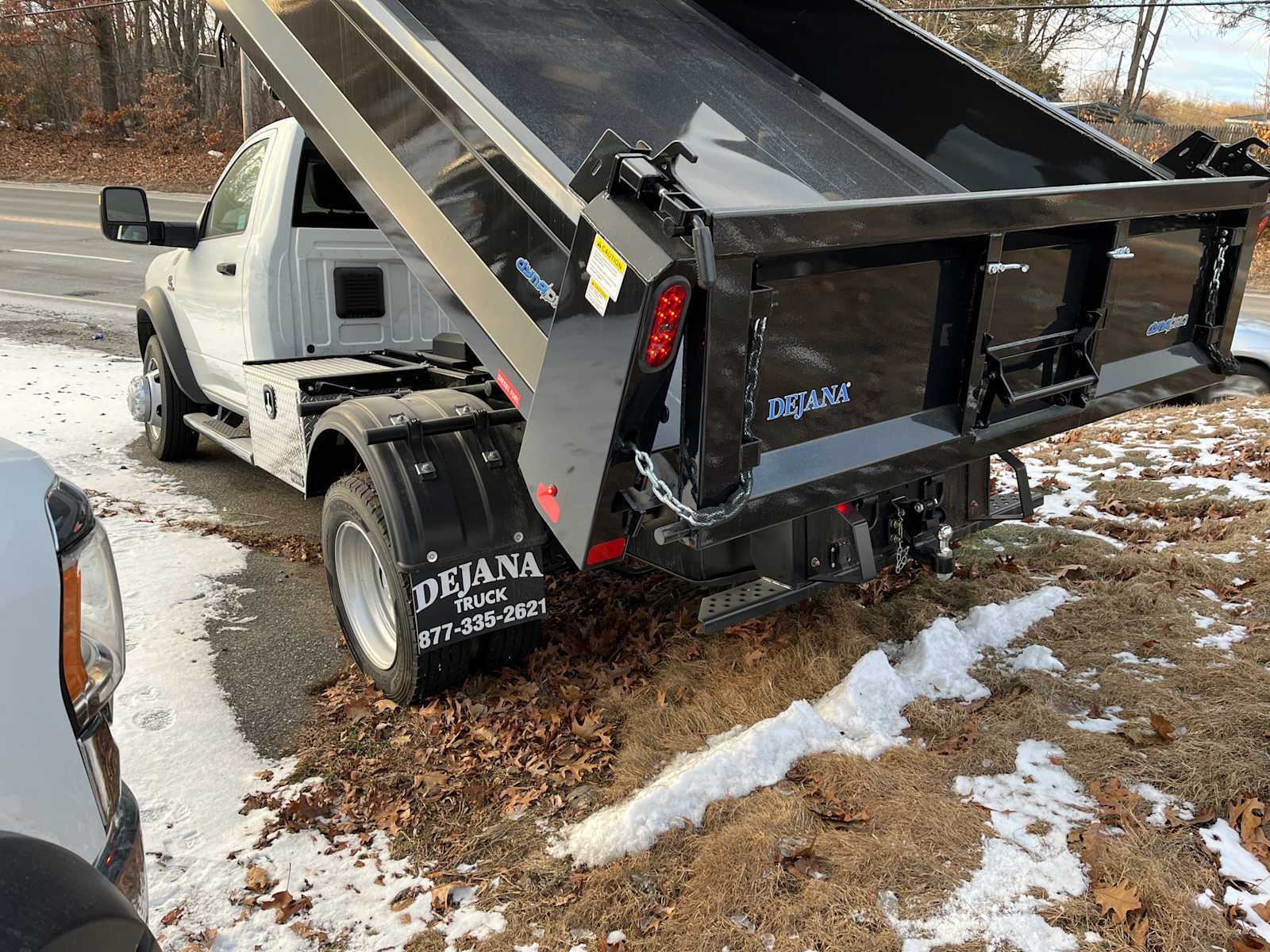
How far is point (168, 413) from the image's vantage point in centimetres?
673

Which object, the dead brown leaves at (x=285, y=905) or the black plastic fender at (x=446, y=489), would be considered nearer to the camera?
the dead brown leaves at (x=285, y=905)

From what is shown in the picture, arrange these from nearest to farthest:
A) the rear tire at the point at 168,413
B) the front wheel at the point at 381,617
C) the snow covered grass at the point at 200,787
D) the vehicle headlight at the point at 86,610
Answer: the vehicle headlight at the point at 86,610 → the snow covered grass at the point at 200,787 → the front wheel at the point at 381,617 → the rear tire at the point at 168,413

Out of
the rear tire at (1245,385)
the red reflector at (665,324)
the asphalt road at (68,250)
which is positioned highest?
the red reflector at (665,324)

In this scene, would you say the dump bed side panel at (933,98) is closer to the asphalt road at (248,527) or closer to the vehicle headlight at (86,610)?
the asphalt road at (248,527)

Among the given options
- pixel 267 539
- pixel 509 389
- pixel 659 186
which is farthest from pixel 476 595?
pixel 267 539

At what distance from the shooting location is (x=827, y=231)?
2.57 meters

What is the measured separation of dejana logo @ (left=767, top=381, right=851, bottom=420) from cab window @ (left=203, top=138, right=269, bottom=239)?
3.86 m

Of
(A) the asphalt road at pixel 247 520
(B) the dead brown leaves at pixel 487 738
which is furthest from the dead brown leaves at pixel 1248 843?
(A) the asphalt road at pixel 247 520

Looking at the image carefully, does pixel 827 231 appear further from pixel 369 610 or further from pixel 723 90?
pixel 369 610

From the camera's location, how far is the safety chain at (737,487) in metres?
2.49

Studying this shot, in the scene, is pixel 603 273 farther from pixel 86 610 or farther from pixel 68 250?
pixel 68 250

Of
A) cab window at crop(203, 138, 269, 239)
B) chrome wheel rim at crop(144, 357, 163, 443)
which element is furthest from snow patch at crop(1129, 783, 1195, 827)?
chrome wheel rim at crop(144, 357, 163, 443)

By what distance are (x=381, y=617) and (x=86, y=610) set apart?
2.31 metres

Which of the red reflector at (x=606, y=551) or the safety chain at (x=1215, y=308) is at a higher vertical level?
the safety chain at (x=1215, y=308)
